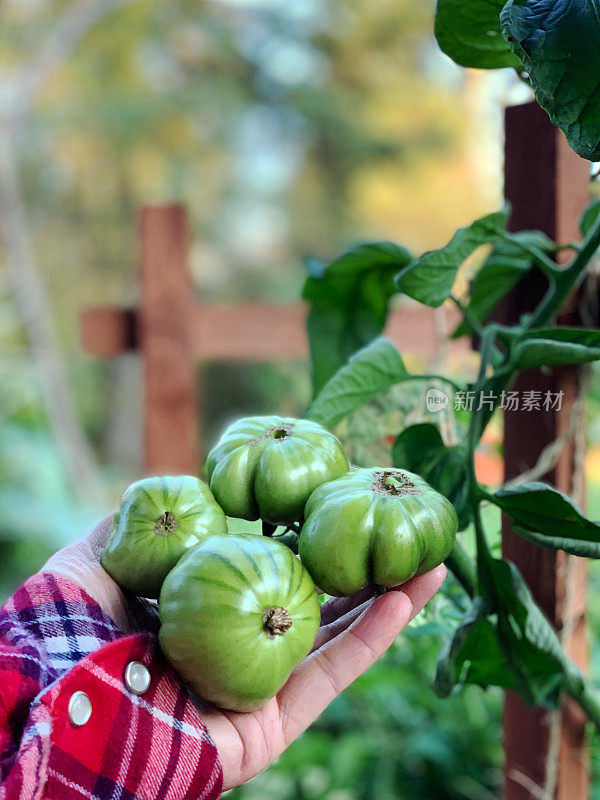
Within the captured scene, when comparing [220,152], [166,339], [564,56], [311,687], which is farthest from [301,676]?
[220,152]

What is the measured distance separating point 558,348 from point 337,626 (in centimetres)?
20

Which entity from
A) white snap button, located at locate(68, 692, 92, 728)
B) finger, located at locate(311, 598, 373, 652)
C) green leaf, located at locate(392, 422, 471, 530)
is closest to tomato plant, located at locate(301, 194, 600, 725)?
green leaf, located at locate(392, 422, 471, 530)

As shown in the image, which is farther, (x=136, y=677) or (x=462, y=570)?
(x=462, y=570)

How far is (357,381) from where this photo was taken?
51 centimetres

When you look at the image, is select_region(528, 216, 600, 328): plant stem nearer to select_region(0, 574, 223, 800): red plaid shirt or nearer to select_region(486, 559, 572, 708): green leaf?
select_region(486, 559, 572, 708): green leaf

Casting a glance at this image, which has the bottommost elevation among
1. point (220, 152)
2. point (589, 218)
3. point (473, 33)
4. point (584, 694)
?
point (584, 694)

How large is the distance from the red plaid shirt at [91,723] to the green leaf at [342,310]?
0.30m

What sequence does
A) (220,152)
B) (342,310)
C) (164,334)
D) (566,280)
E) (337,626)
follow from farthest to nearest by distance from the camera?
1. (220,152)
2. (164,334)
3. (342,310)
4. (566,280)
5. (337,626)

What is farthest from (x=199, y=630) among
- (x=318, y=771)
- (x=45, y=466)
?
(x=45, y=466)

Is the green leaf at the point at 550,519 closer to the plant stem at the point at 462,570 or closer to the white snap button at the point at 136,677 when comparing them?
the plant stem at the point at 462,570

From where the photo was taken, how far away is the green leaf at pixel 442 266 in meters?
0.48

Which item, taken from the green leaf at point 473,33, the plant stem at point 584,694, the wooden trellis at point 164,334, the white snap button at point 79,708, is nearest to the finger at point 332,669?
the white snap button at point 79,708

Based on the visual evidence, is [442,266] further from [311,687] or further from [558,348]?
[311,687]

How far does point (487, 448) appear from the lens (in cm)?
78
